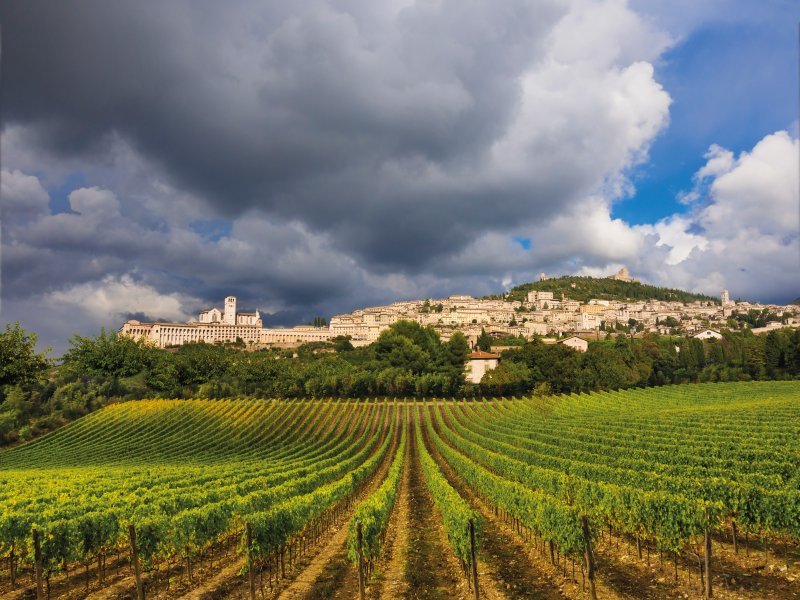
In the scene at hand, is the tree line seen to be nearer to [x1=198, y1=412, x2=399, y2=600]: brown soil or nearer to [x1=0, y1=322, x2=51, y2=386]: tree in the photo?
[x1=0, y1=322, x2=51, y2=386]: tree

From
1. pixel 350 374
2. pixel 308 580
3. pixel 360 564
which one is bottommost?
pixel 308 580

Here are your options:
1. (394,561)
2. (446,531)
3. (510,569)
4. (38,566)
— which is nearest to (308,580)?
(394,561)

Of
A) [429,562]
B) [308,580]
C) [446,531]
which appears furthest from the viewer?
[446,531]

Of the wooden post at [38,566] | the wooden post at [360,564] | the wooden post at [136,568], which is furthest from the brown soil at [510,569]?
the wooden post at [38,566]

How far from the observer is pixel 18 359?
48.6m

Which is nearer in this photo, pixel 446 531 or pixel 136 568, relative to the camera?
pixel 136 568

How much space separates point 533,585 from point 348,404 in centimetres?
6419

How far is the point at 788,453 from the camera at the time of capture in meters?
19.9

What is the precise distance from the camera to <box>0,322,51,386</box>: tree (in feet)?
156

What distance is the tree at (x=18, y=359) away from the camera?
47688 millimetres

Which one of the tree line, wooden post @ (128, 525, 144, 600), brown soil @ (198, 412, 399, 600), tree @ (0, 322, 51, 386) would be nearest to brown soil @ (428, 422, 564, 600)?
brown soil @ (198, 412, 399, 600)

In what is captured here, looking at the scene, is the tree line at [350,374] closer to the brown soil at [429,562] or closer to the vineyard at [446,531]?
the vineyard at [446,531]

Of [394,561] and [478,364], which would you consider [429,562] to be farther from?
[478,364]

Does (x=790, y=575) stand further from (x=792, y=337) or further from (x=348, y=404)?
(x=792, y=337)
